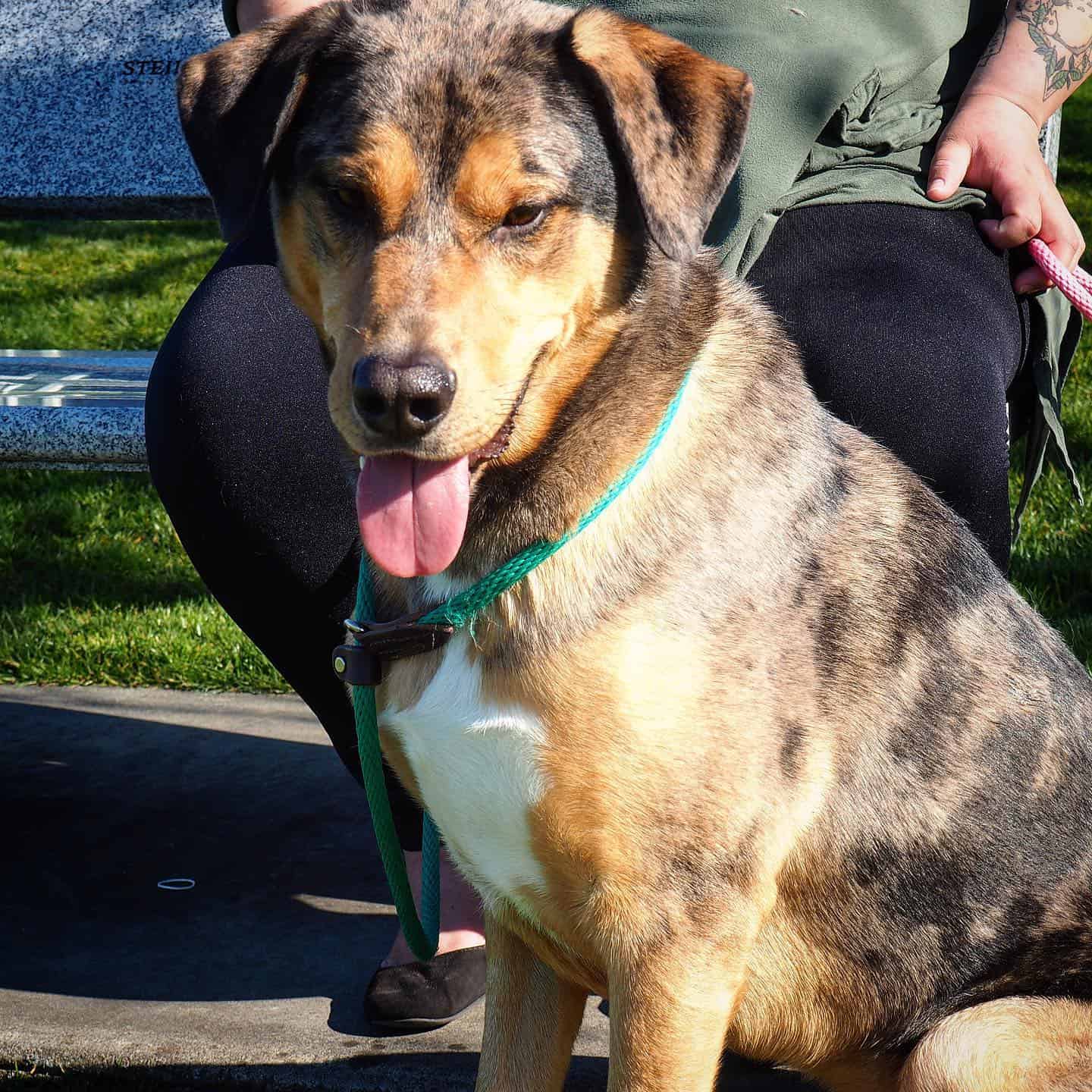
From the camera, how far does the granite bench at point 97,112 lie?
4.58 meters

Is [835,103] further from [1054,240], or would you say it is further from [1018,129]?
[1054,240]

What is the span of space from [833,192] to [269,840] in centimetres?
211

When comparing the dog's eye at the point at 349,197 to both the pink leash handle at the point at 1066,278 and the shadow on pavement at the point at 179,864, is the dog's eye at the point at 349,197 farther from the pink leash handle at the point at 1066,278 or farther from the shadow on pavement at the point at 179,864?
the shadow on pavement at the point at 179,864

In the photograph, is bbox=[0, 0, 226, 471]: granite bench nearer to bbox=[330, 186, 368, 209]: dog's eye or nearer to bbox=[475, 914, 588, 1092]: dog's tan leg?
bbox=[330, 186, 368, 209]: dog's eye

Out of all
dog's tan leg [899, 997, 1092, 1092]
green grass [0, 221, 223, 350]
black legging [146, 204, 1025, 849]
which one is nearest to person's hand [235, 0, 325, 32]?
black legging [146, 204, 1025, 849]

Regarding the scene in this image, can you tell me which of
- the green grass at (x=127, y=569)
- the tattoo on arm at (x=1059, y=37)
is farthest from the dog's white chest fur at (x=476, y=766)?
the green grass at (x=127, y=569)

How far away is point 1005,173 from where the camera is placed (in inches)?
111

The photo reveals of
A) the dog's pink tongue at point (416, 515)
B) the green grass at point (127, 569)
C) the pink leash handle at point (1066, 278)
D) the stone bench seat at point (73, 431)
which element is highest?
the pink leash handle at point (1066, 278)

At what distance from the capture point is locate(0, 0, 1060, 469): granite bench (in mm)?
4578

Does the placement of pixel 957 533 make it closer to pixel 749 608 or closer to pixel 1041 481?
pixel 749 608

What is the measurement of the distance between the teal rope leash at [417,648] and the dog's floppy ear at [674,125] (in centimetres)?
28

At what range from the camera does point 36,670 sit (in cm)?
464

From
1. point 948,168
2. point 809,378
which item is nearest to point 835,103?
point 948,168

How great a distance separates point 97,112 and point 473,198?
312 cm
